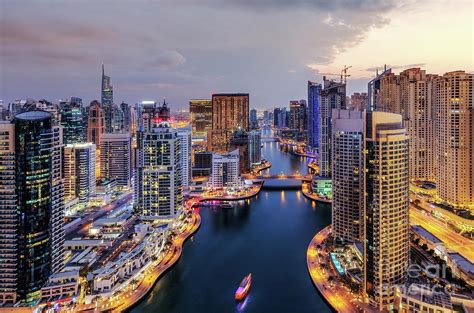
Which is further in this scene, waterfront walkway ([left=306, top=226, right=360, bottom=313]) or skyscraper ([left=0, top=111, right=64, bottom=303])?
skyscraper ([left=0, top=111, right=64, bottom=303])

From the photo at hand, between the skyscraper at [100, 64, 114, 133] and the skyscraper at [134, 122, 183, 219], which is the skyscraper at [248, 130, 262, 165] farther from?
the skyscraper at [134, 122, 183, 219]

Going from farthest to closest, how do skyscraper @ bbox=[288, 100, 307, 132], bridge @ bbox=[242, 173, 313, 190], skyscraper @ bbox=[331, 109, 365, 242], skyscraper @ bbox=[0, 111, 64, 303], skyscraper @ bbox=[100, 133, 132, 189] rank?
1. skyscraper @ bbox=[288, 100, 307, 132]
2. bridge @ bbox=[242, 173, 313, 190]
3. skyscraper @ bbox=[100, 133, 132, 189]
4. skyscraper @ bbox=[331, 109, 365, 242]
5. skyscraper @ bbox=[0, 111, 64, 303]

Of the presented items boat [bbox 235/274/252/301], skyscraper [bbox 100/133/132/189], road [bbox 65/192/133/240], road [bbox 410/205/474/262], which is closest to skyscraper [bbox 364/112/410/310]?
boat [bbox 235/274/252/301]

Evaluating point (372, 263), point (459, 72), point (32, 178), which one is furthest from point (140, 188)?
point (459, 72)

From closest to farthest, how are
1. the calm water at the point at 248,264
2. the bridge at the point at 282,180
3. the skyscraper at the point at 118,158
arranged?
the calm water at the point at 248,264, the skyscraper at the point at 118,158, the bridge at the point at 282,180

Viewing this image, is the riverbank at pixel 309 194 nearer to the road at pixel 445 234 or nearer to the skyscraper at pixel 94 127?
the road at pixel 445 234

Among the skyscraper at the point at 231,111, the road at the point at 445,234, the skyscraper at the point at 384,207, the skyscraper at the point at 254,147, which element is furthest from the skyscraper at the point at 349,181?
the skyscraper at the point at 231,111

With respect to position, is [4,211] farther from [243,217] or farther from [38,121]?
[243,217]
